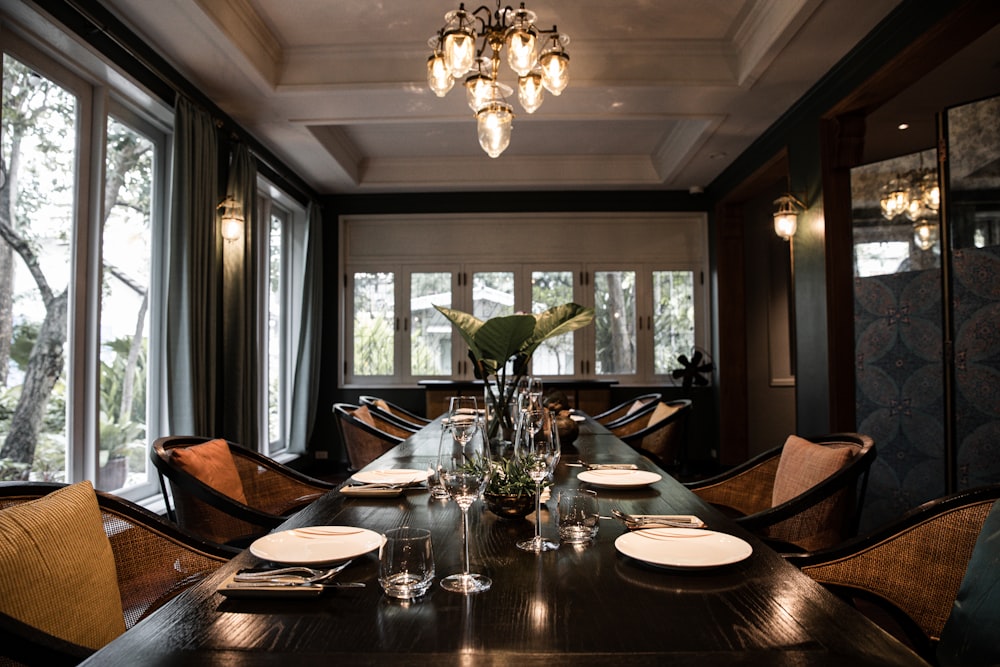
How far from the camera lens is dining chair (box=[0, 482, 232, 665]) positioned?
934 millimetres

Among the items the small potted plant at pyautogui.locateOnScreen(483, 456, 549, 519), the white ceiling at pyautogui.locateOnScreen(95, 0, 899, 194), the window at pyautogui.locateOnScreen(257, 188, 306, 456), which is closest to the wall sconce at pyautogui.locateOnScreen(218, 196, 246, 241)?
the white ceiling at pyautogui.locateOnScreen(95, 0, 899, 194)

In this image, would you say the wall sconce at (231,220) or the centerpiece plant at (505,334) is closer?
the centerpiece plant at (505,334)

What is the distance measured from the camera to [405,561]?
0.94 meters

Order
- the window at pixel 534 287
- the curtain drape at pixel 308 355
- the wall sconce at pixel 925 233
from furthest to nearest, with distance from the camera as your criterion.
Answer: the window at pixel 534 287
the curtain drape at pixel 308 355
the wall sconce at pixel 925 233

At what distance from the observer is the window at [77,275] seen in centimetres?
270

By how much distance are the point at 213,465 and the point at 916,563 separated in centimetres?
191

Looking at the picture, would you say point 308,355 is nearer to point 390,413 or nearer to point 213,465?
point 390,413

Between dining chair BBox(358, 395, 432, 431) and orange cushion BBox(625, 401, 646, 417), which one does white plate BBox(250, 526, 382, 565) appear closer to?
dining chair BBox(358, 395, 432, 431)

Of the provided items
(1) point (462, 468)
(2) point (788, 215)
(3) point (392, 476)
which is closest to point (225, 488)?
(3) point (392, 476)

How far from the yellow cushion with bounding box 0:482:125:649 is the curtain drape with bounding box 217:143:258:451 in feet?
9.63

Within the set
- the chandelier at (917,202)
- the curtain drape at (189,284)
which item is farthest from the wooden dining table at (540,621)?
the chandelier at (917,202)

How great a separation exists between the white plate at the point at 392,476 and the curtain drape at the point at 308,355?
4.30 meters

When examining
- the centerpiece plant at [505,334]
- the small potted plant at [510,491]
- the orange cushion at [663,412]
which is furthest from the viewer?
the orange cushion at [663,412]

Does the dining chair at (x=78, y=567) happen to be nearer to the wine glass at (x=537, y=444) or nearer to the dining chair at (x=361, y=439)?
the wine glass at (x=537, y=444)
